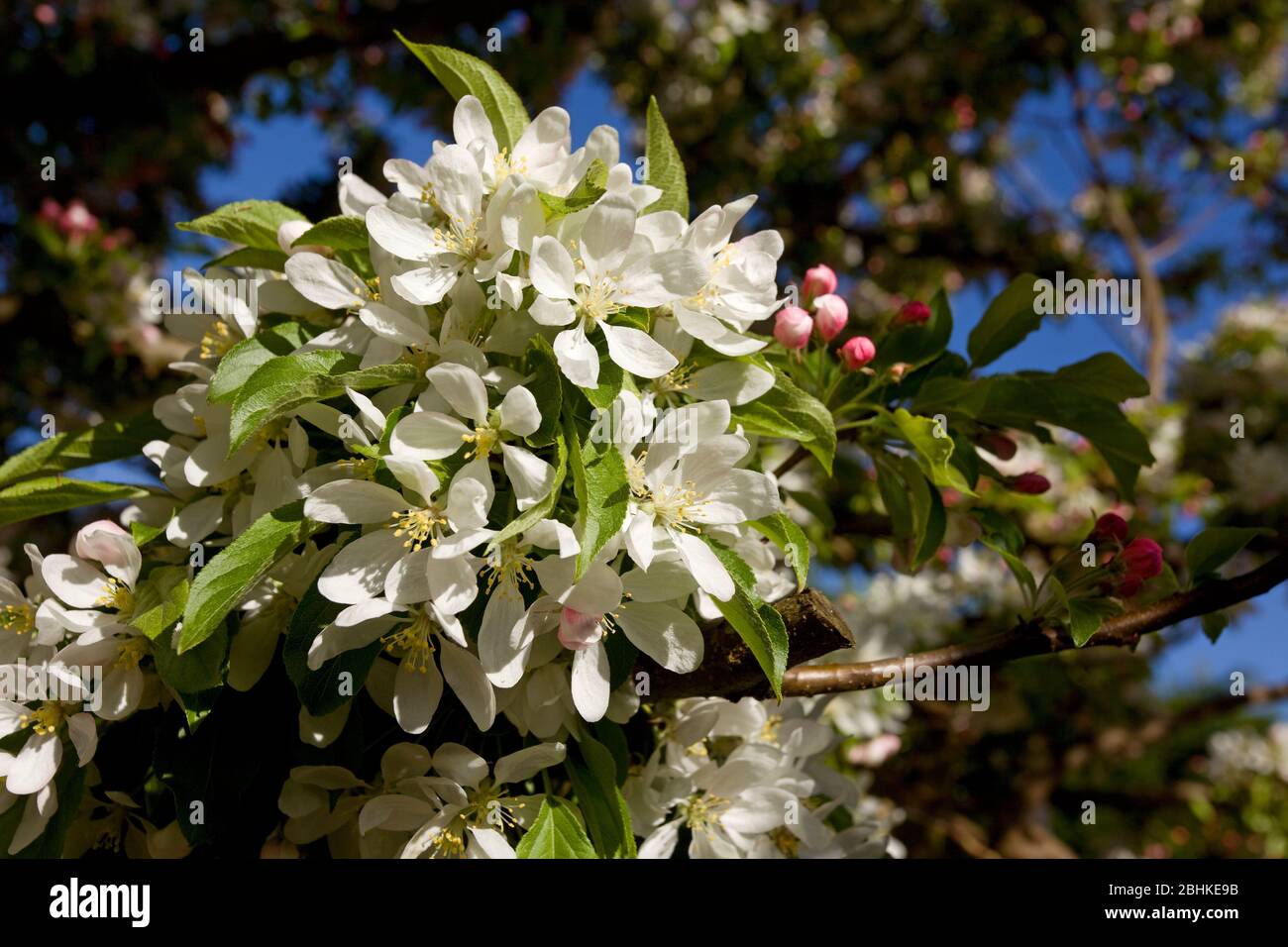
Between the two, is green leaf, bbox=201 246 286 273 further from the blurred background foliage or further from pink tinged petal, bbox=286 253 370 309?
the blurred background foliage

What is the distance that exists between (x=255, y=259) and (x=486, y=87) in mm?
288

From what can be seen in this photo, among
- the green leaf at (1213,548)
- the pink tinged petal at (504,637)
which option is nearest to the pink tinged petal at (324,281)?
the pink tinged petal at (504,637)

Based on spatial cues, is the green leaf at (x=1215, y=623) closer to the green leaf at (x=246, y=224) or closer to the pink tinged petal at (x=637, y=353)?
the pink tinged petal at (x=637, y=353)

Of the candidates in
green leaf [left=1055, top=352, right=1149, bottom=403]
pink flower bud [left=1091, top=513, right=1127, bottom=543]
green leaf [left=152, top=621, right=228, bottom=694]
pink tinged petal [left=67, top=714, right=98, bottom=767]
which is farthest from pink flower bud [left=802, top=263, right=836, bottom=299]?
pink tinged petal [left=67, top=714, right=98, bottom=767]

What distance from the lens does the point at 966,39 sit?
13.0 feet

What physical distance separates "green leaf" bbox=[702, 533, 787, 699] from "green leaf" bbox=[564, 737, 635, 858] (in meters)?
0.17

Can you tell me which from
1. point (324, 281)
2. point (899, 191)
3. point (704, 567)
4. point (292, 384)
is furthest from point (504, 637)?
point (899, 191)

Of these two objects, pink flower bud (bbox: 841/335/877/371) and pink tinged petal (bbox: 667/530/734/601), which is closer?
pink tinged petal (bbox: 667/530/734/601)

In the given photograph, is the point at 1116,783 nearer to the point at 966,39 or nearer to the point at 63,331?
the point at 966,39

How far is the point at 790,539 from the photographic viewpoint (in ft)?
2.77

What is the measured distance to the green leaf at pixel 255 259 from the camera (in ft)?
3.17

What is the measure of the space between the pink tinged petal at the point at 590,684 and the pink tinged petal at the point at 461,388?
202mm

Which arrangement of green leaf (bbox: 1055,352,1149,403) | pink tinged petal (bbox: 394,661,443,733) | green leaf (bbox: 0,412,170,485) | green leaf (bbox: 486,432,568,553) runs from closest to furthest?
green leaf (bbox: 486,432,568,553)
pink tinged petal (bbox: 394,661,443,733)
green leaf (bbox: 0,412,170,485)
green leaf (bbox: 1055,352,1149,403)

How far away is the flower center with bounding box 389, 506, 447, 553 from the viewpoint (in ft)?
2.38
